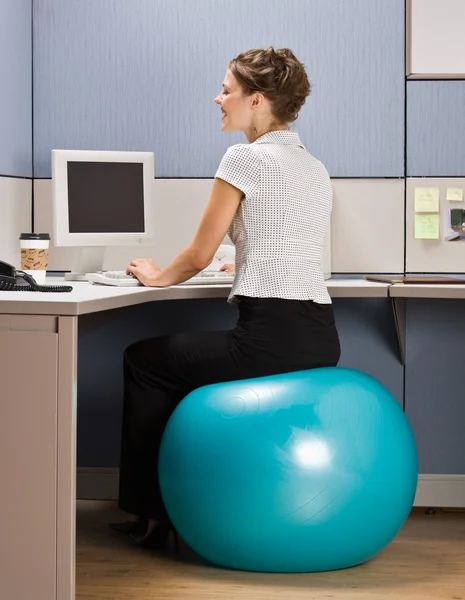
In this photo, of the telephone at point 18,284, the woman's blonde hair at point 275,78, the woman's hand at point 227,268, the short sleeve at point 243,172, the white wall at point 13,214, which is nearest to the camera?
the telephone at point 18,284

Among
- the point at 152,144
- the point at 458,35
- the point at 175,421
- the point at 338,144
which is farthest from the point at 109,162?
the point at 458,35

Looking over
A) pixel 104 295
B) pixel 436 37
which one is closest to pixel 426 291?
pixel 436 37

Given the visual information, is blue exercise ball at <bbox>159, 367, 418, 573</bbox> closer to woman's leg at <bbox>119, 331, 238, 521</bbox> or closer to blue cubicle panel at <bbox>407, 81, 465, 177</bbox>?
woman's leg at <bbox>119, 331, 238, 521</bbox>

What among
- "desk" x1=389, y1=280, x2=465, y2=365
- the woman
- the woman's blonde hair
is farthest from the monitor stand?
"desk" x1=389, y1=280, x2=465, y2=365

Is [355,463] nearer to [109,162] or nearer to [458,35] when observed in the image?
[109,162]

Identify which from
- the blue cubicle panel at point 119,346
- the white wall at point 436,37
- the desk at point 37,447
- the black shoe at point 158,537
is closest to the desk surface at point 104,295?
the desk at point 37,447

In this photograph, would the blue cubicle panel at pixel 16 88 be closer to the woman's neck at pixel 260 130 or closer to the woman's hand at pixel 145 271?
→ the woman's hand at pixel 145 271

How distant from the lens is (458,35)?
11.1ft

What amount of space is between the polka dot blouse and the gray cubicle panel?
88cm

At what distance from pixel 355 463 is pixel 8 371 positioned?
95cm

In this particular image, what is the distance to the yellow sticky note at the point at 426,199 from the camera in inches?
134

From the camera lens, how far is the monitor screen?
10.5 ft

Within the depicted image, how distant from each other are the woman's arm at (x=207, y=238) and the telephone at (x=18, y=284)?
41 cm

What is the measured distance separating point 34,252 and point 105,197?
490 mm
